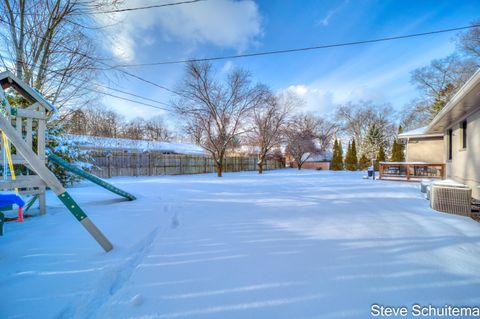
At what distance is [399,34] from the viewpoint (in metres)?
6.55

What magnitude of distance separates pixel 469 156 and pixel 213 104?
517 inches

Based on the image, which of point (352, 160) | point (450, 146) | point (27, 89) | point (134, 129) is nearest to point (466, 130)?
point (450, 146)

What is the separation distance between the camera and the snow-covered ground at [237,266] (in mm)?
1455

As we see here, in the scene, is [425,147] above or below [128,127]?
below

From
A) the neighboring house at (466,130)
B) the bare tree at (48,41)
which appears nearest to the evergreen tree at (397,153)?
the neighboring house at (466,130)

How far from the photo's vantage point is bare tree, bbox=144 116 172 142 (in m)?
31.7

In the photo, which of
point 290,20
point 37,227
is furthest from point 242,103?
point 37,227

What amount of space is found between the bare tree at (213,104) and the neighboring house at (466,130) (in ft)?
37.8

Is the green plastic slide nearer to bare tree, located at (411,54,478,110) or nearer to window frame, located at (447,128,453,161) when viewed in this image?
window frame, located at (447,128,453,161)

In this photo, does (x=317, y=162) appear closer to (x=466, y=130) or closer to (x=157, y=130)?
(x=466, y=130)

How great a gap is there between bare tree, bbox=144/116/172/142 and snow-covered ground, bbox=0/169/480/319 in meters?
30.7

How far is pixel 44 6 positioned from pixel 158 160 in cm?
984

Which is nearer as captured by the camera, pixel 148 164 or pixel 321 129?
pixel 148 164

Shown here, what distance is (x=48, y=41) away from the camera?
7152 mm
